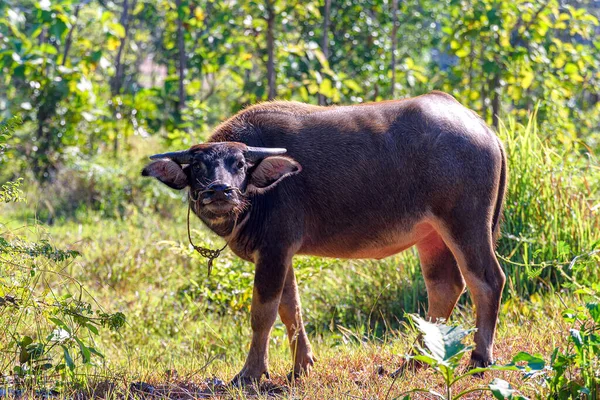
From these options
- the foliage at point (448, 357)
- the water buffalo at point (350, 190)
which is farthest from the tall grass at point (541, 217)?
the foliage at point (448, 357)

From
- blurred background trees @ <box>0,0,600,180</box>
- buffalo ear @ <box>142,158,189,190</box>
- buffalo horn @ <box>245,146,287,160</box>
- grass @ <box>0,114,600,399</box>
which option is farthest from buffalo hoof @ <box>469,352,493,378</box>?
blurred background trees @ <box>0,0,600,180</box>

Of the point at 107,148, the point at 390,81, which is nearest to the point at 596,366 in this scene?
the point at 390,81

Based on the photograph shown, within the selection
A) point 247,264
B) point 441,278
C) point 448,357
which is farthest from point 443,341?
point 247,264

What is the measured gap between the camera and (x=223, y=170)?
4.09m

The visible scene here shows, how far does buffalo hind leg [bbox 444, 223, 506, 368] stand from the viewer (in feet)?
14.4

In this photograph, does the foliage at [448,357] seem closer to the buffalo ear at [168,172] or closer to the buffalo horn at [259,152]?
the buffalo horn at [259,152]

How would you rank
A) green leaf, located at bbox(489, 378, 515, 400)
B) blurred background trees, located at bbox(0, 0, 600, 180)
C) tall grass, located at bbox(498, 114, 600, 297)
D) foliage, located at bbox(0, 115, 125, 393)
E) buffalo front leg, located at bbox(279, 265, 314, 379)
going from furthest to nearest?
1. blurred background trees, located at bbox(0, 0, 600, 180)
2. tall grass, located at bbox(498, 114, 600, 297)
3. buffalo front leg, located at bbox(279, 265, 314, 379)
4. foliage, located at bbox(0, 115, 125, 393)
5. green leaf, located at bbox(489, 378, 515, 400)

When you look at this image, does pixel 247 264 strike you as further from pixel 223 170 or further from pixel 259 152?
pixel 223 170

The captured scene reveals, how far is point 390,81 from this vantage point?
9.99 meters

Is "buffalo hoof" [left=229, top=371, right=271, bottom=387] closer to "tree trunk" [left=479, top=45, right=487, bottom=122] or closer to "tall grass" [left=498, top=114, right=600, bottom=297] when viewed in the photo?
"tall grass" [left=498, top=114, right=600, bottom=297]

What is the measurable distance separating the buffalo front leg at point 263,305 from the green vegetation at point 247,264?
143mm

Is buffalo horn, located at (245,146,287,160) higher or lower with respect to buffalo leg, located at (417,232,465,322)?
higher

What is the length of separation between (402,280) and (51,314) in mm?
2843

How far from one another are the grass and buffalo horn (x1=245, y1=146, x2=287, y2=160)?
1.05m
